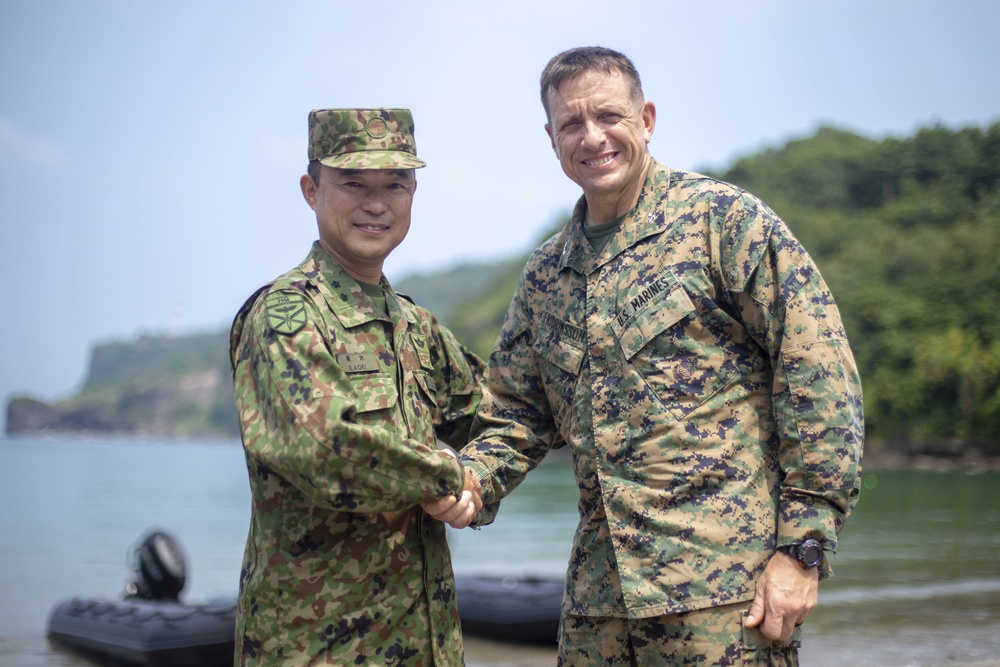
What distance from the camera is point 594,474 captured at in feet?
11.2

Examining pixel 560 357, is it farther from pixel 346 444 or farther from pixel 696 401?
pixel 346 444

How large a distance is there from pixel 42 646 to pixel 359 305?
8.69 meters

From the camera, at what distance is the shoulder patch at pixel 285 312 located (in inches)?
120

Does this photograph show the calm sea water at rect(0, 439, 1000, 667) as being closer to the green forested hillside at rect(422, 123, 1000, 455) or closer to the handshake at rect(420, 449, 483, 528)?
the handshake at rect(420, 449, 483, 528)

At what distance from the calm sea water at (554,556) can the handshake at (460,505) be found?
516 cm

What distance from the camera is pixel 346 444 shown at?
9.42 ft

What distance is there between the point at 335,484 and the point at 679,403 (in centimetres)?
112

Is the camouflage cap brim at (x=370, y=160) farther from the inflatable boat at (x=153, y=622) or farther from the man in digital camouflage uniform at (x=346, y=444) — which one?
the inflatable boat at (x=153, y=622)

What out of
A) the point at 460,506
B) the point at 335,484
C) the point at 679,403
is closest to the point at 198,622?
the point at 460,506

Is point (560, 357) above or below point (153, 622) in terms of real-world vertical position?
above

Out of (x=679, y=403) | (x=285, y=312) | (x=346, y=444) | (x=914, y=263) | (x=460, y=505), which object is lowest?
(x=460, y=505)

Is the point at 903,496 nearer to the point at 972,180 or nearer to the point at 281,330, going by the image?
the point at 281,330

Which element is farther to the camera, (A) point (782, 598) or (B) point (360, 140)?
(B) point (360, 140)

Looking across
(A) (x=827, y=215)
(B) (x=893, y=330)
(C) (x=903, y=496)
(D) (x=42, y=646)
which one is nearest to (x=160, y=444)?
(A) (x=827, y=215)
